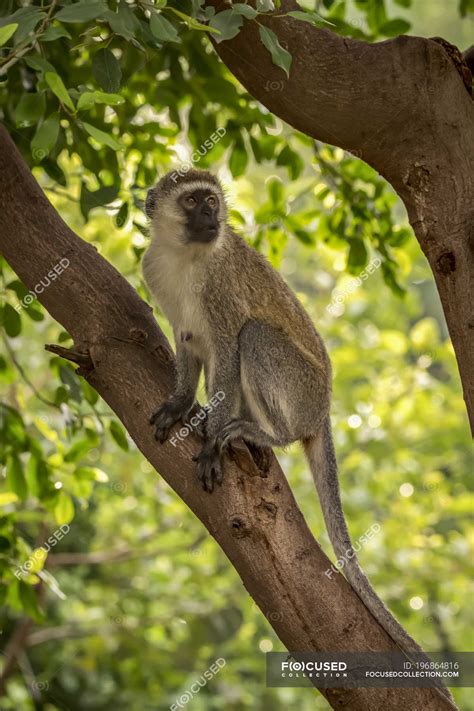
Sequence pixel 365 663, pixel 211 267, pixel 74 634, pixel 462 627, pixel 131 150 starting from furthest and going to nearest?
pixel 462 627
pixel 74 634
pixel 131 150
pixel 211 267
pixel 365 663

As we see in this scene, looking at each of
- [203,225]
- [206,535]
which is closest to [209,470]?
[203,225]

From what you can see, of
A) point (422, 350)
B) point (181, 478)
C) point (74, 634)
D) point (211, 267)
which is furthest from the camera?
point (422, 350)

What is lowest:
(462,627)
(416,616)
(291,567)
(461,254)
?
(462,627)

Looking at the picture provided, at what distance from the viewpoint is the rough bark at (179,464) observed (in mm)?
3682

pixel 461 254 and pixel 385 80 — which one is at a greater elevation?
pixel 385 80

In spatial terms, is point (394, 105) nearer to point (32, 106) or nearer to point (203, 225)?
point (32, 106)

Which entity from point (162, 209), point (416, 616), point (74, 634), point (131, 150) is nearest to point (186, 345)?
point (162, 209)

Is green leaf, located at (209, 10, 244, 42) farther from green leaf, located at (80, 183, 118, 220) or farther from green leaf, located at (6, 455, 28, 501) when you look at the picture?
green leaf, located at (6, 455, 28, 501)

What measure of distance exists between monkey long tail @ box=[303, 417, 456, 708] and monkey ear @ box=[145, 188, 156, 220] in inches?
72.1

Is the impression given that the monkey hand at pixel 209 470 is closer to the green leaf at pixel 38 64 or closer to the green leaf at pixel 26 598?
the green leaf at pixel 26 598

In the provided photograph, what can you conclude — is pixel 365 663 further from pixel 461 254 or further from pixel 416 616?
pixel 416 616

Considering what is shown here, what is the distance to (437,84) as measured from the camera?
13.0ft

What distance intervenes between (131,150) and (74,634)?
524 cm

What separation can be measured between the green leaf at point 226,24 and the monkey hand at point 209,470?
1.81 metres
